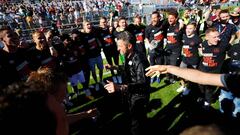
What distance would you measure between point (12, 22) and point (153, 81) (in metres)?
11.6

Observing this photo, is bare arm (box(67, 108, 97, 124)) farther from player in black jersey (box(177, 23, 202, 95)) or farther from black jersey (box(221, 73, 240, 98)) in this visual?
player in black jersey (box(177, 23, 202, 95))

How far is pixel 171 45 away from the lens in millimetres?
8602

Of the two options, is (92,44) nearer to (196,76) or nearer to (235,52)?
(235,52)

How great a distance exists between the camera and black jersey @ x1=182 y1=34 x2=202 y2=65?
7617mm

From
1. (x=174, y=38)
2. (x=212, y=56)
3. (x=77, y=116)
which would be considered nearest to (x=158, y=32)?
(x=174, y=38)

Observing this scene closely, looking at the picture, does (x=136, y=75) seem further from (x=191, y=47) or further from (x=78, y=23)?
(x=78, y=23)

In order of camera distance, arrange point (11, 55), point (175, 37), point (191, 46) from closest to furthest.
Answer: point (11, 55) < point (191, 46) < point (175, 37)

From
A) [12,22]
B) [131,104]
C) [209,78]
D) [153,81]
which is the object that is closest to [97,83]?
[153,81]

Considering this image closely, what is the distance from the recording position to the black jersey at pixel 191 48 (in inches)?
300

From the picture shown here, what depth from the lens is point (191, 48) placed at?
7676 mm

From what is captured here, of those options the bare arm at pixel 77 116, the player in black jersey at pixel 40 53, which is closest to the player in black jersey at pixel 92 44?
the player in black jersey at pixel 40 53

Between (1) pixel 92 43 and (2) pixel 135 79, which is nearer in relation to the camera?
(2) pixel 135 79

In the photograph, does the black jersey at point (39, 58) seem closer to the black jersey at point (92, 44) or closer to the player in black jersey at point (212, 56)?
the black jersey at point (92, 44)

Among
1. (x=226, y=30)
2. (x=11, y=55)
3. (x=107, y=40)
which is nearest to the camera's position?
(x=11, y=55)
